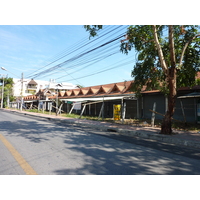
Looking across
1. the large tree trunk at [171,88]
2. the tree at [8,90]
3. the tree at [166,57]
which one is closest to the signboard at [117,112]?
the tree at [166,57]

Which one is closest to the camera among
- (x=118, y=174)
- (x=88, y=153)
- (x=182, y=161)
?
(x=118, y=174)

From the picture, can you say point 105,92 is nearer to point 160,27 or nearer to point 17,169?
point 160,27

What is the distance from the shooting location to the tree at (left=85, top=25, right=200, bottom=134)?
27.9ft

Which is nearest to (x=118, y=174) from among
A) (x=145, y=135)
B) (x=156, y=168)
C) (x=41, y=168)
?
(x=156, y=168)

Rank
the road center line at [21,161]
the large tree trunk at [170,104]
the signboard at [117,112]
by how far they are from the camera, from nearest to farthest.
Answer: the road center line at [21,161]
the large tree trunk at [170,104]
the signboard at [117,112]

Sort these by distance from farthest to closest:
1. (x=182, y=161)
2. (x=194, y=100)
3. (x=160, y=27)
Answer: (x=194, y=100) < (x=160, y=27) < (x=182, y=161)

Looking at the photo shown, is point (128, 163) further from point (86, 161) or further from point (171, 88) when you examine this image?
point (171, 88)

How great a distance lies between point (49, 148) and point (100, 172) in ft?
8.47

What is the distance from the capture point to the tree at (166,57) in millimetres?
8500

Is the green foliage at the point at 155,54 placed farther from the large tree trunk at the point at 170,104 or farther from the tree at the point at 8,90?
the tree at the point at 8,90

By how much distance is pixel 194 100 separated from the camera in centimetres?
1303

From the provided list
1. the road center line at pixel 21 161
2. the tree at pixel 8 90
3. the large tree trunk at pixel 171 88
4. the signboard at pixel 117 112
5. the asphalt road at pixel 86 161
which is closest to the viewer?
the road center line at pixel 21 161

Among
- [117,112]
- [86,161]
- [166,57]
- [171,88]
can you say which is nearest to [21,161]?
[86,161]

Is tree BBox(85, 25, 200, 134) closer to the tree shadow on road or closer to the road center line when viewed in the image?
the tree shadow on road
